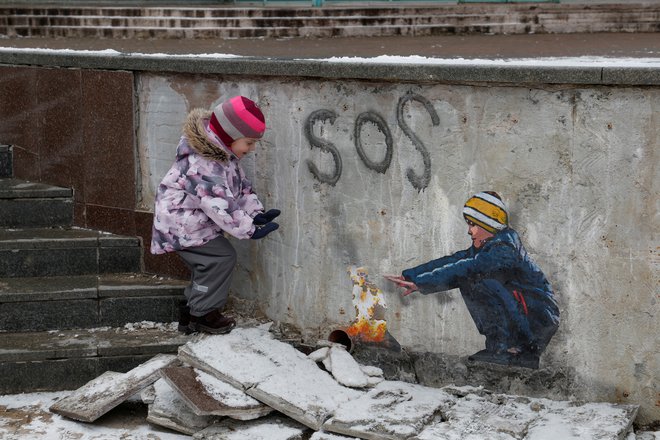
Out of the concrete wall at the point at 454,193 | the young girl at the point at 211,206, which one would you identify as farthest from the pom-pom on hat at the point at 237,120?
the concrete wall at the point at 454,193

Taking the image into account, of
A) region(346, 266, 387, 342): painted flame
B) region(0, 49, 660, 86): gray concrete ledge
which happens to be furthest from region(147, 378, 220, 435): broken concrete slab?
region(0, 49, 660, 86): gray concrete ledge

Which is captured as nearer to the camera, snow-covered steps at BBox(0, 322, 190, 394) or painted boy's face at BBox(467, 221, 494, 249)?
painted boy's face at BBox(467, 221, 494, 249)

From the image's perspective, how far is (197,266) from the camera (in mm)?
5535

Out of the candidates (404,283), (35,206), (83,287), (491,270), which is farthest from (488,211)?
(35,206)

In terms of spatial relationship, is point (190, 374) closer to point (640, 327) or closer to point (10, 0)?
point (640, 327)

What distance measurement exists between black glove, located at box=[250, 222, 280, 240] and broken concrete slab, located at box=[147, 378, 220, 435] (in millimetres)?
868

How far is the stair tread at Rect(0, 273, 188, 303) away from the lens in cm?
576

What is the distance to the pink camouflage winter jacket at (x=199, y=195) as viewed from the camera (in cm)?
532

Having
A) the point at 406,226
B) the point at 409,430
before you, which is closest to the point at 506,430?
the point at 409,430

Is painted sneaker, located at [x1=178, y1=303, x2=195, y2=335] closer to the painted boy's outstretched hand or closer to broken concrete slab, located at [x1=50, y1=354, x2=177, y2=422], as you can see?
broken concrete slab, located at [x1=50, y1=354, x2=177, y2=422]

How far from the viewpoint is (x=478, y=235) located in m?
5.08

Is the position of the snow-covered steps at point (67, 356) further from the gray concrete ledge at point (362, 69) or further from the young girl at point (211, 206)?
the gray concrete ledge at point (362, 69)

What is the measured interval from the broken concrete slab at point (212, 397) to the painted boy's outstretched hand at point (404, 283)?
2.99ft

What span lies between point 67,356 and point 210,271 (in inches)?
34.1
